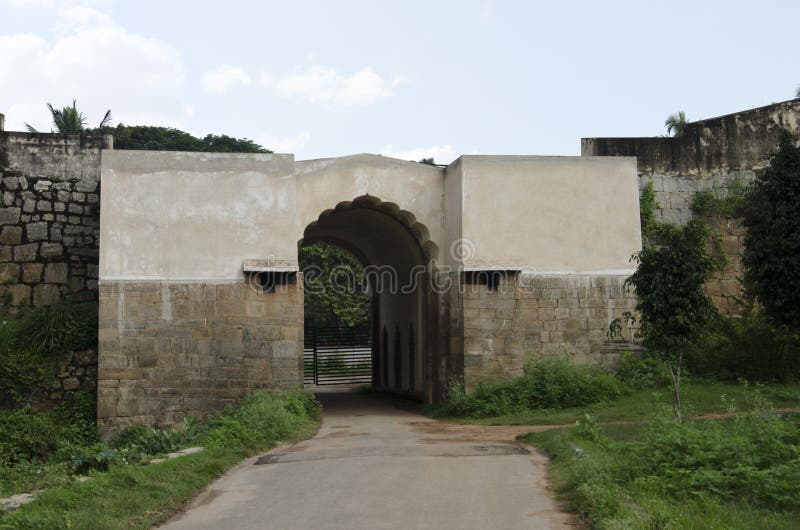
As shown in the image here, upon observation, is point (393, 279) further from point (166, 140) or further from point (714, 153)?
point (166, 140)

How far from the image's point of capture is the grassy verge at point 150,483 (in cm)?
668

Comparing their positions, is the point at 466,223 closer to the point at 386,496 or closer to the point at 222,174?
the point at 222,174

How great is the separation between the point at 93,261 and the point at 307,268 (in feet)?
67.0

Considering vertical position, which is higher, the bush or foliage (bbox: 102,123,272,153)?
foliage (bbox: 102,123,272,153)

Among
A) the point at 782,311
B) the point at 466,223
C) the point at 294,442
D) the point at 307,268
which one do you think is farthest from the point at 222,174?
the point at 307,268

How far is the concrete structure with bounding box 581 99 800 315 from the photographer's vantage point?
17.4m

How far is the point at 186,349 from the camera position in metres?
14.8

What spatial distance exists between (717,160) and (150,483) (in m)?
13.7

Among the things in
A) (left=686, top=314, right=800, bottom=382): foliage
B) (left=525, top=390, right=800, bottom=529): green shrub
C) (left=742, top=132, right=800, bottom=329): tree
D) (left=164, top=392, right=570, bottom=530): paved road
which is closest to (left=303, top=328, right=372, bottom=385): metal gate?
(left=686, top=314, right=800, bottom=382): foliage

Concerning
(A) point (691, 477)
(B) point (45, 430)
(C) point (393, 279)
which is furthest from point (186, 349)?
(A) point (691, 477)

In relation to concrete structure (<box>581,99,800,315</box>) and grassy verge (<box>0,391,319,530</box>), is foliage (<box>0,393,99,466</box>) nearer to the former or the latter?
grassy verge (<box>0,391,319,530</box>)

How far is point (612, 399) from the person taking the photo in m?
14.5

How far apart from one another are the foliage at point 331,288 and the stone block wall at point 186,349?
21.1 metres

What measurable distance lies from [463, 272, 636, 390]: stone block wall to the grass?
4.09 ft
